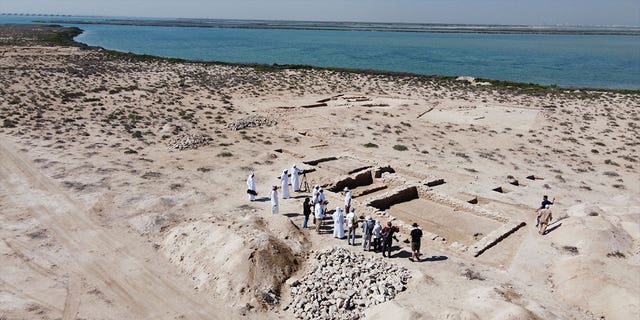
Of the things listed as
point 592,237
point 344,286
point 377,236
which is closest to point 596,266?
point 592,237

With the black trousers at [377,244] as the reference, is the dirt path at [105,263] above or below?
below

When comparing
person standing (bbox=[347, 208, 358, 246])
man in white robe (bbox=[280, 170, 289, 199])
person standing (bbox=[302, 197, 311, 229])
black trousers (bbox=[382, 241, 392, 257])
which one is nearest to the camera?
black trousers (bbox=[382, 241, 392, 257])

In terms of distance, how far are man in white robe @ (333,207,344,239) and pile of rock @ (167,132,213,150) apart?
40.2 ft

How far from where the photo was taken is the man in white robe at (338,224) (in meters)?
14.1

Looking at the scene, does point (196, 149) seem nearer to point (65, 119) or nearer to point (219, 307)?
point (65, 119)

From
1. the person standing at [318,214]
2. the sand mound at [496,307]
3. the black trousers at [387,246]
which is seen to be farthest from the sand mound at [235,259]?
the sand mound at [496,307]

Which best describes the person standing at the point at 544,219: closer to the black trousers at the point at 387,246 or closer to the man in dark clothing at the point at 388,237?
the man in dark clothing at the point at 388,237

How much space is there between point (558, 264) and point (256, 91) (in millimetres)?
33898

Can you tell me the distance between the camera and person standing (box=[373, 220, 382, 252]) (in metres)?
13.0

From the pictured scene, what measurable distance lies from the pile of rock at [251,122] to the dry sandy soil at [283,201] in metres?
0.50

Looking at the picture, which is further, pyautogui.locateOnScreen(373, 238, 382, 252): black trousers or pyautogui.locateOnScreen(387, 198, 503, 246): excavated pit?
pyautogui.locateOnScreen(387, 198, 503, 246): excavated pit

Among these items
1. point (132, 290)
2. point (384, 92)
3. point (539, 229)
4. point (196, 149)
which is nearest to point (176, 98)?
point (196, 149)

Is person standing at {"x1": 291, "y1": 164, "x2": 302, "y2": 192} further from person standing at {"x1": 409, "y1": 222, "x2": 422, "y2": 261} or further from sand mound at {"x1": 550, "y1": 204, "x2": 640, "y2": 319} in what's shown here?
sand mound at {"x1": 550, "y1": 204, "x2": 640, "y2": 319}

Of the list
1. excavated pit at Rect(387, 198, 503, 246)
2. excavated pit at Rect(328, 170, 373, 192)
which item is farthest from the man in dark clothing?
excavated pit at Rect(328, 170, 373, 192)
